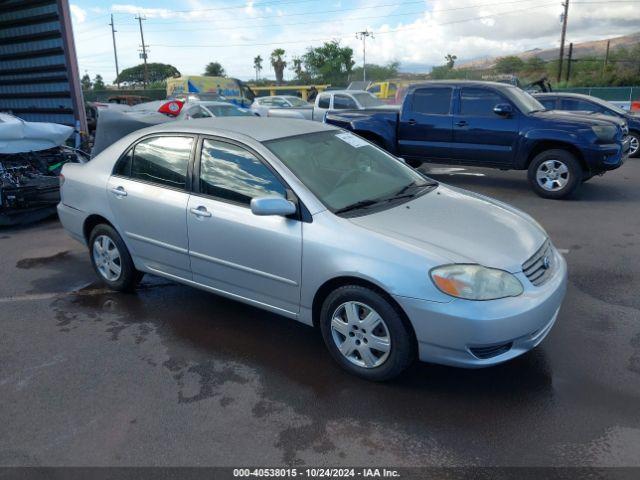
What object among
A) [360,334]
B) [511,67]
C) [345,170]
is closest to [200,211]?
[345,170]

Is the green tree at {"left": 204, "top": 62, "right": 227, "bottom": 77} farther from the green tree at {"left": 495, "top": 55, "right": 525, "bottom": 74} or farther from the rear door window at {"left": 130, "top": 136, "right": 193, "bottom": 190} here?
the rear door window at {"left": 130, "top": 136, "right": 193, "bottom": 190}

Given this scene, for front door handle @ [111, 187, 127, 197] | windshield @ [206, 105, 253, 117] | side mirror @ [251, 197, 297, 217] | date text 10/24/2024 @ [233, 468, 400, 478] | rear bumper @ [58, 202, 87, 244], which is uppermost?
windshield @ [206, 105, 253, 117]

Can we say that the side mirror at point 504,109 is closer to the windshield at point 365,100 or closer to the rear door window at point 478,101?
the rear door window at point 478,101

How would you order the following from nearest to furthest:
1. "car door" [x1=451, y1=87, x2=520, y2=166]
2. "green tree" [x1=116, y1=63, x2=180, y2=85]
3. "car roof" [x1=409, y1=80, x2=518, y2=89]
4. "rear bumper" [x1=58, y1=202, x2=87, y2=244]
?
"rear bumper" [x1=58, y1=202, x2=87, y2=244]
"car door" [x1=451, y1=87, x2=520, y2=166]
"car roof" [x1=409, y1=80, x2=518, y2=89]
"green tree" [x1=116, y1=63, x2=180, y2=85]

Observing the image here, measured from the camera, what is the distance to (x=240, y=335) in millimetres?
3979

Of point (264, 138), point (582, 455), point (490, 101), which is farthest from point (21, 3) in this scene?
point (582, 455)

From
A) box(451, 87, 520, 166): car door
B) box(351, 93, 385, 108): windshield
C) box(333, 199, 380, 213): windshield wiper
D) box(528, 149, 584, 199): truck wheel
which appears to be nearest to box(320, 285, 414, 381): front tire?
box(333, 199, 380, 213): windshield wiper

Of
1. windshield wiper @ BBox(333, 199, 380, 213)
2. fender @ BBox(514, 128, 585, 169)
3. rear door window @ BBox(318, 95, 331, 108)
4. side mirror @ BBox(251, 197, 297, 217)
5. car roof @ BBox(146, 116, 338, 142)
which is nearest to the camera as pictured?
side mirror @ BBox(251, 197, 297, 217)

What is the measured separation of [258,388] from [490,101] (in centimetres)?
696

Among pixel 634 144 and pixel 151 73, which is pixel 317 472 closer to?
pixel 634 144

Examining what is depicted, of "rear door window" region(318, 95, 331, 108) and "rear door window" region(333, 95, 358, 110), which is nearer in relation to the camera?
"rear door window" region(333, 95, 358, 110)

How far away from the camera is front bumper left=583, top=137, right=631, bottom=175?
775 cm

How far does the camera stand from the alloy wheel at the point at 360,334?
3.14m

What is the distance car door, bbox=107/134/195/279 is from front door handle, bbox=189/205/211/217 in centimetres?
10
